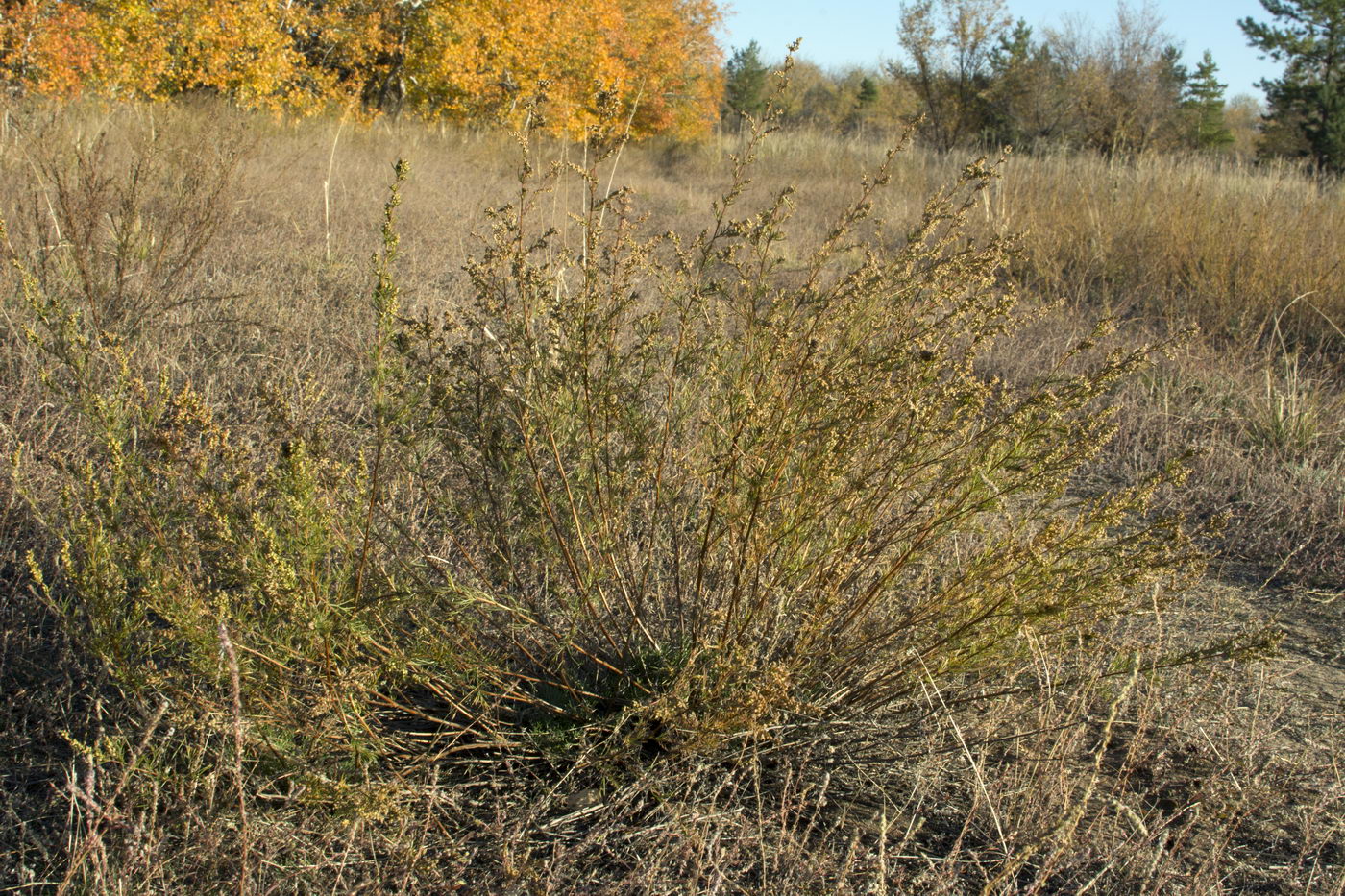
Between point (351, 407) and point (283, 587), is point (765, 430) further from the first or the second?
point (351, 407)

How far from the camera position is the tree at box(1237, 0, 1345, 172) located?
859 inches

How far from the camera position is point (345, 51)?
57.5 feet

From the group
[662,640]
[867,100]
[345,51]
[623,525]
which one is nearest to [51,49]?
[345,51]

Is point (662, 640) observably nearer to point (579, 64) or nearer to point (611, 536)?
point (611, 536)

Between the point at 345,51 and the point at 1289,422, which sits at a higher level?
the point at 345,51

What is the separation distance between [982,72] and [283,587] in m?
24.7

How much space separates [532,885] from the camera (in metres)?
1.63

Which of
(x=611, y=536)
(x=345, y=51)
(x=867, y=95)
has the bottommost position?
(x=611, y=536)

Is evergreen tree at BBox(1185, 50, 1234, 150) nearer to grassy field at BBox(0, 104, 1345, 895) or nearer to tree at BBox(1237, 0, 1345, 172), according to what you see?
tree at BBox(1237, 0, 1345, 172)

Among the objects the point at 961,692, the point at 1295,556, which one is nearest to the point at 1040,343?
the point at 1295,556

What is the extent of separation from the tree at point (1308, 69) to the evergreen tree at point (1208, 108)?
174cm

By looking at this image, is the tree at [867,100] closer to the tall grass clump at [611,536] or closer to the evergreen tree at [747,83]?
the evergreen tree at [747,83]

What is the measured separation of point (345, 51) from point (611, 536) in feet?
61.5

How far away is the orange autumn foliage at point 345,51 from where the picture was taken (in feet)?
40.3
